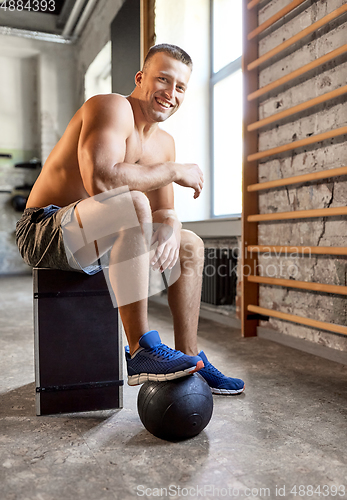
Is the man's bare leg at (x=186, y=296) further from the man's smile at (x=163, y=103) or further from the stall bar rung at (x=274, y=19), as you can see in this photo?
the stall bar rung at (x=274, y=19)

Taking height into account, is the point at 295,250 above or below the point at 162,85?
below

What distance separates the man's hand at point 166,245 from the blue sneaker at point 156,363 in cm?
24

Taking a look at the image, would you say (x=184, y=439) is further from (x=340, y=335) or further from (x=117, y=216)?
(x=340, y=335)

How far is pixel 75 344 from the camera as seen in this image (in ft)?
4.59

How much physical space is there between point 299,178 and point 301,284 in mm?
545

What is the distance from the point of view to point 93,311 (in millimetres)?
1418

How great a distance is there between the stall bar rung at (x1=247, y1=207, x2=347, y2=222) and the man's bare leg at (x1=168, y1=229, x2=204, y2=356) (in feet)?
2.55

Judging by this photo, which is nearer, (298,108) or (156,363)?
(156,363)

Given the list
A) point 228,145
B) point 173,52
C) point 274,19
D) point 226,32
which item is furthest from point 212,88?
point 173,52

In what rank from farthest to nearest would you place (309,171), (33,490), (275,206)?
(275,206) < (309,171) < (33,490)

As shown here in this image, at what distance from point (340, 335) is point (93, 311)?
1236 millimetres

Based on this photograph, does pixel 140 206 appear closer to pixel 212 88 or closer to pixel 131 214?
pixel 131 214

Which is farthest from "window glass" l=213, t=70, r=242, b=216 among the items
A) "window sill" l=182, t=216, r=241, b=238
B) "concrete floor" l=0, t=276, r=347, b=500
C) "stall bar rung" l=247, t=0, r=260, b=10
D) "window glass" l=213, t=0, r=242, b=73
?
"concrete floor" l=0, t=276, r=347, b=500

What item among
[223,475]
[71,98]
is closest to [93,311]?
[223,475]
